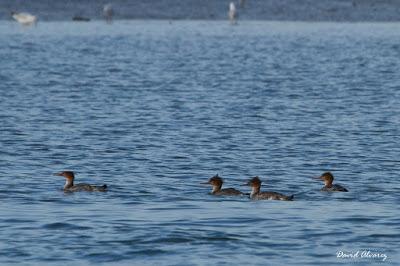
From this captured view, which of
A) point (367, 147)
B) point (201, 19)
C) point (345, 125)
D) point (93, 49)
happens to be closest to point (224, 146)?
point (367, 147)

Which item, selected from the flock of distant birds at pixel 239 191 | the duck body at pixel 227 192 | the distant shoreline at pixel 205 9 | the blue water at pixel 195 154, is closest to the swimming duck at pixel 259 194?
the flock of distant birds at pixel 239 191

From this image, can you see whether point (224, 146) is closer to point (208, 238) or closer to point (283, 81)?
point (208, 238)

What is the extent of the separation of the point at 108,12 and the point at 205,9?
18.0ft

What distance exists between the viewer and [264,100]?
37.8 m

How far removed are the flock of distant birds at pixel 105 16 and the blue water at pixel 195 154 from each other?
7753 mm

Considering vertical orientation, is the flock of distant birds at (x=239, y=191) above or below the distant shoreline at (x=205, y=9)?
above

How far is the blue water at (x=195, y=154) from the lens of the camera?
17.4 m

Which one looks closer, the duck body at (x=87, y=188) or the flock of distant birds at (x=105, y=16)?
the duck body at (x=87, y=188)

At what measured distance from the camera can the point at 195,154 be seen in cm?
2598

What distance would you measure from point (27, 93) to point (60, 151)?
13.8 metres

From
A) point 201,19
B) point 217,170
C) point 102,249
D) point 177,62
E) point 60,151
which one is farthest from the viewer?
point 201,19

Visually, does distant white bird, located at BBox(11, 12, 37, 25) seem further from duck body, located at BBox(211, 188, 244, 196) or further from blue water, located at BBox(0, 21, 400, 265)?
duck body, located at BBox(211, 188, 244, 196)

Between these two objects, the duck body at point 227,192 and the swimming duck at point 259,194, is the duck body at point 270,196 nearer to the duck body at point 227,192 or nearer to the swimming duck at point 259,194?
the swimming duck at point 259,194

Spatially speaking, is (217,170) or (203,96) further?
(203,96)
